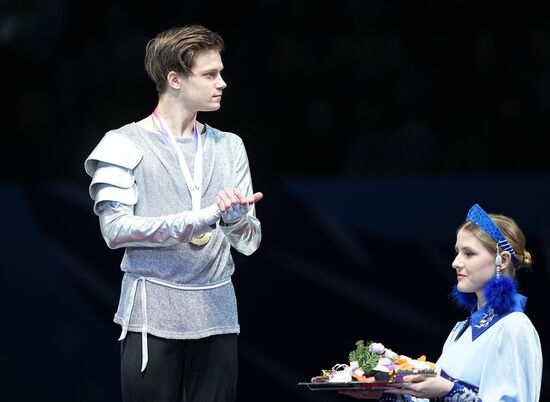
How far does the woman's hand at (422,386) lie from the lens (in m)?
3.24

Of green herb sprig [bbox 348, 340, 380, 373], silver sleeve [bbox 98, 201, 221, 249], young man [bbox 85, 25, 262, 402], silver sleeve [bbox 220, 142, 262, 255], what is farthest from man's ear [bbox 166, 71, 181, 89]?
green herb sprig [bbox 348, 340, 380, 373]

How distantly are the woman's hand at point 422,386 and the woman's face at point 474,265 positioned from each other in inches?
12.1

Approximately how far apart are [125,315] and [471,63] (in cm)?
334

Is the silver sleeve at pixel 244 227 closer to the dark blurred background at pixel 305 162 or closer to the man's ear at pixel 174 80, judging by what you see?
the man's ear at pixel 174 80

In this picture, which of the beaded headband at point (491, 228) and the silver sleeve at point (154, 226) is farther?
the beaded headband at point (491, 228)

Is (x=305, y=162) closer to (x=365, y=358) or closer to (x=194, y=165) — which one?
(x=194, y=165)

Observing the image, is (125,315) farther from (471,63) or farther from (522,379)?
(471,63)

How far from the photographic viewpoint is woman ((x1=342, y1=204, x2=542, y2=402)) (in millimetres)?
3256

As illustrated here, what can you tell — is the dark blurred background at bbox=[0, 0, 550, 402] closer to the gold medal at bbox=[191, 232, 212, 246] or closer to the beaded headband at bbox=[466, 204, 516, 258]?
the beaded headband at bbox=[466, 204, 516, 258]

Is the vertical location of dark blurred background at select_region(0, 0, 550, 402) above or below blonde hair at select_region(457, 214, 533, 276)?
above

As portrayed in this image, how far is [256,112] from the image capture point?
5832 mm

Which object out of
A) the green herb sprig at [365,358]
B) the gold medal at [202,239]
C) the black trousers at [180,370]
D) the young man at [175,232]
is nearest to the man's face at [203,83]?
the young man at [175,232]

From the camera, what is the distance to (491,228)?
3.41 meters

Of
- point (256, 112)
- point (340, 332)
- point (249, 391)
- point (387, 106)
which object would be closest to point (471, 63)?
point (387, 106)
